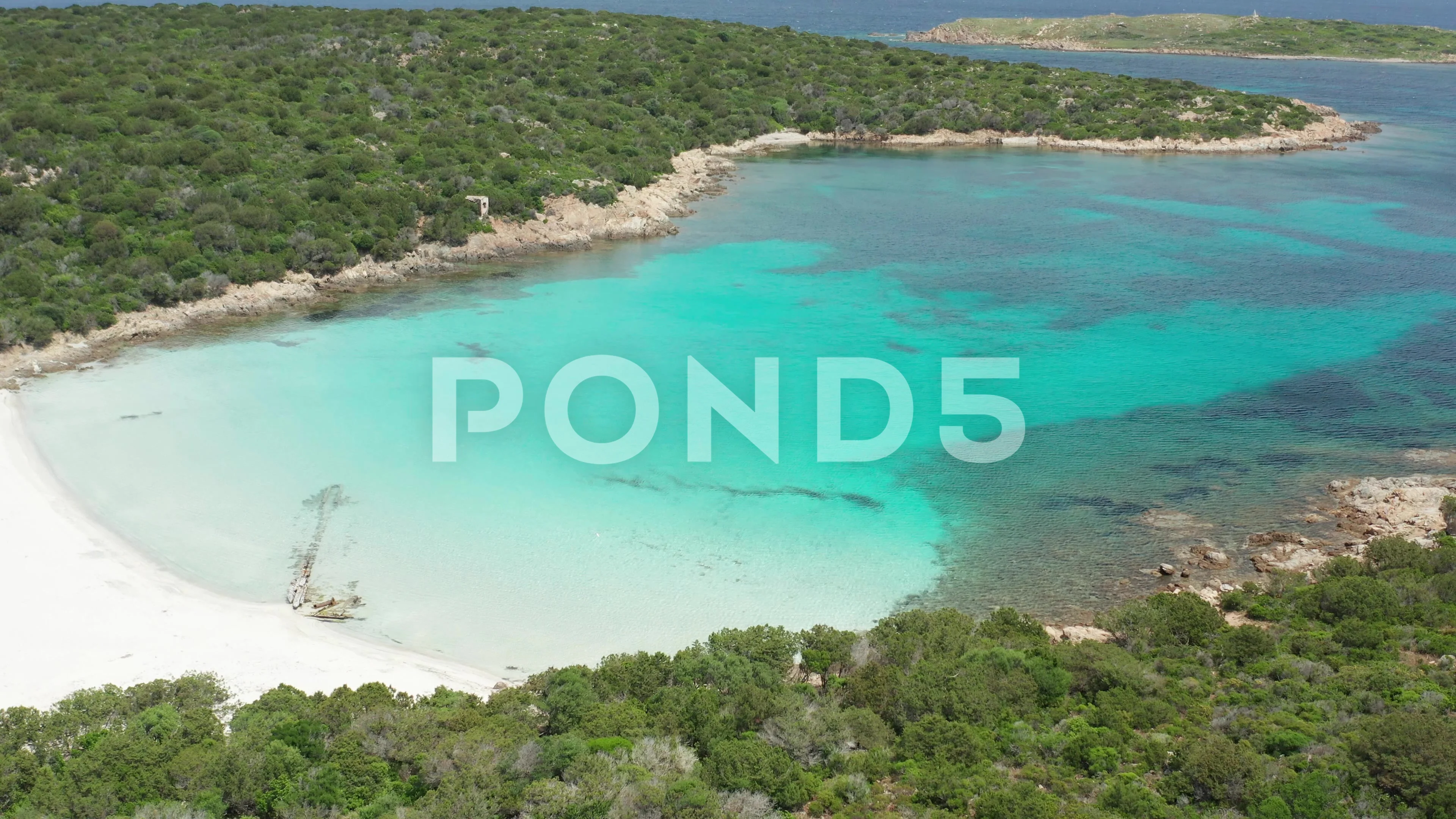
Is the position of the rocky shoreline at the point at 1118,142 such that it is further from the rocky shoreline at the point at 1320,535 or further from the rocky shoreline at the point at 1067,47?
the rocky shoreline at the point at 1067,47

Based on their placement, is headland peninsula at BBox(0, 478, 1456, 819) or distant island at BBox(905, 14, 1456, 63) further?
distant island at BBox(905, 14, 1456, 63)

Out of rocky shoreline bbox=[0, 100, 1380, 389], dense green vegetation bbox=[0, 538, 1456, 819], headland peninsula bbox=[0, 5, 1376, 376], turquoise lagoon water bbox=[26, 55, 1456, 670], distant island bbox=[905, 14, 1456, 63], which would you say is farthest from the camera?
distant island bbox=[905, 14, 1456, 63]

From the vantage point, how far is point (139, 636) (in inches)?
814

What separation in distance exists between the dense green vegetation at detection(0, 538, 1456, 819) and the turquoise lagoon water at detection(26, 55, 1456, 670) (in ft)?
9.95

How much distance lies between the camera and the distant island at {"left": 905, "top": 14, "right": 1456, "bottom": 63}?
136500 mm

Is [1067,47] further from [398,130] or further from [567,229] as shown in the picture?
[567,229]

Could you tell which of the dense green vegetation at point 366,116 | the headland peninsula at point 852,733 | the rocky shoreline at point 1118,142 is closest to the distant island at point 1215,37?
the dense green vegetation at point 366,116

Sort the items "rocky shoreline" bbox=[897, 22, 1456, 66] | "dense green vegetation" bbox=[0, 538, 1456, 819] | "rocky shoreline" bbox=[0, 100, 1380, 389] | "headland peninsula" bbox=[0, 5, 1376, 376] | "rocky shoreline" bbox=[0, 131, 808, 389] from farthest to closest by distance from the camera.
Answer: "rocky shoreline" bbox=[897, 22, 1456, 66] → "headland peninsula" bbox=[0, 5, 1376, 376] → "rocky shoreline" bbox=[0, 100, 1380, 389] → "rocky shoreline" bbox=[0, 131, 808, 389] → "dense green vegetation" bbox=[0, 538, 1456, 819]

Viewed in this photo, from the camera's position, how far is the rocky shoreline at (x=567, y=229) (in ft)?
117

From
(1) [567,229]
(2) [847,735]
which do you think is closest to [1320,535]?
(2) [847,735]

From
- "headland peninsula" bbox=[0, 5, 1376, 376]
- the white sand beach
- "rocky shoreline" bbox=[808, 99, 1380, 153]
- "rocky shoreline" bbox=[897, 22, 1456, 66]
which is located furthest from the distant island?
the white sand beach

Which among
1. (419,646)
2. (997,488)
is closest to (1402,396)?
(997,488)

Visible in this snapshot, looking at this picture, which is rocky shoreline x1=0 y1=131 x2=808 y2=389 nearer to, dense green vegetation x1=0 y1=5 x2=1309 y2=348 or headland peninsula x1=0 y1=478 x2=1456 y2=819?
dense green vegetation x1=0 y1=5 x2=1309 y2=348

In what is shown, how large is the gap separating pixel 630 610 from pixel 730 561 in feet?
9.73
